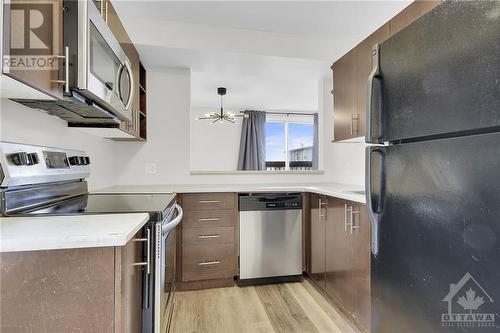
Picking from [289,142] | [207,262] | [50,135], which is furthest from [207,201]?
[289,142]

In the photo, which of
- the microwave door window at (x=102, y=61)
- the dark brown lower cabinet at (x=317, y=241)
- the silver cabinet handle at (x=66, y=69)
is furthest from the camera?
the dark brown lower cabinet at (x=317, y=241)

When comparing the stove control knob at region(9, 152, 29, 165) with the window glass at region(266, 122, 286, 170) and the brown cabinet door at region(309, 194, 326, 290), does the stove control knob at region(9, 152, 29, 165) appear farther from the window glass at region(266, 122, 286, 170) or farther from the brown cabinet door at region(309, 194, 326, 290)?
the window glass at region(266, 122, 286, 170)

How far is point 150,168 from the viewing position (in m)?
2.76

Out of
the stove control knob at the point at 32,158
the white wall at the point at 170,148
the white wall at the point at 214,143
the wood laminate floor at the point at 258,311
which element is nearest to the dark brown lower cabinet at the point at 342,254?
the wood laminate floor at the point at 258,311

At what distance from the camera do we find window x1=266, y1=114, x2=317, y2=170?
6.22 metres

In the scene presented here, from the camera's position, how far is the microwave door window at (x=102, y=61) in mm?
1110

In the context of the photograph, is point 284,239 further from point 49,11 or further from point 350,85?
point 49,11

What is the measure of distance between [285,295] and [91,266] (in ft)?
6.13

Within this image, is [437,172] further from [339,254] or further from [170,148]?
[170,148]

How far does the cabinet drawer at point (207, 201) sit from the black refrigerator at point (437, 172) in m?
1.43

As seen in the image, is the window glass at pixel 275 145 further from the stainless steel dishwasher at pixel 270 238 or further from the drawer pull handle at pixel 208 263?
the drawer pull handle at pixel 208 263

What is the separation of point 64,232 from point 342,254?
1.73 metres

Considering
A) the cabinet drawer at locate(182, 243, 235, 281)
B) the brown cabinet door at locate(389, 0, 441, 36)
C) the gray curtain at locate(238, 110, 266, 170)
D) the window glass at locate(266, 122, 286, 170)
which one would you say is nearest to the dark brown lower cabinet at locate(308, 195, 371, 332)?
the cabinet drawer at locate(182, 243, 235, 281)

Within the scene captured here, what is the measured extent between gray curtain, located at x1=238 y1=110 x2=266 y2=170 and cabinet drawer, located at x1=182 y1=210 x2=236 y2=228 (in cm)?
343
